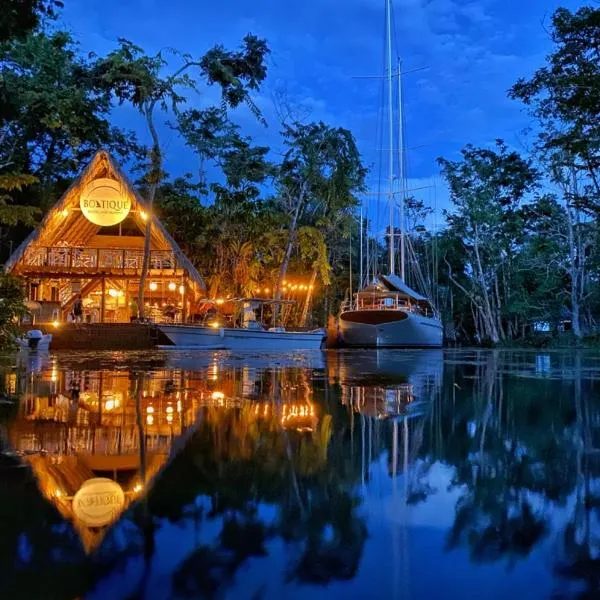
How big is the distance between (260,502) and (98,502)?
2.67ft

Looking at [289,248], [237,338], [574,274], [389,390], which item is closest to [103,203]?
[237,338]

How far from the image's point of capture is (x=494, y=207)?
36438 millimetres

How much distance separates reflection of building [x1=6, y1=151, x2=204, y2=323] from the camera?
23.9m

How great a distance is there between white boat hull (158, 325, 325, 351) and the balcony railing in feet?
15.9

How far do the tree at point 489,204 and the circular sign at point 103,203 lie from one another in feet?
71.0

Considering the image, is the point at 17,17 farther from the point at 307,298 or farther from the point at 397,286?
the point at 307,298

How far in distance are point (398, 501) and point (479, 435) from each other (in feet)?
7.09

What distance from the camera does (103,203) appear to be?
929 inches

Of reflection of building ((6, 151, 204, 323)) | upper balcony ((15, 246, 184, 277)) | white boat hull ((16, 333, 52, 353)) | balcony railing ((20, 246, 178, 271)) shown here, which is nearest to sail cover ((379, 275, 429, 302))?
reflection of building ((6, 151, 204, 323))

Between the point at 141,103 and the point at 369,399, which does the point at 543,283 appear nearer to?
the point at 141,103

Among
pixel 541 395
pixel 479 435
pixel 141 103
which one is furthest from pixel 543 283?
pixel 479 435

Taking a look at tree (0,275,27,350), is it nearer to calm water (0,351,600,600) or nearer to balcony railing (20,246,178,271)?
calm water (0,351,600,600)

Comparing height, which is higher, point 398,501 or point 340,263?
point 340,263

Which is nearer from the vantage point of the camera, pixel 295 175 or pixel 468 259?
pixel 295 175
